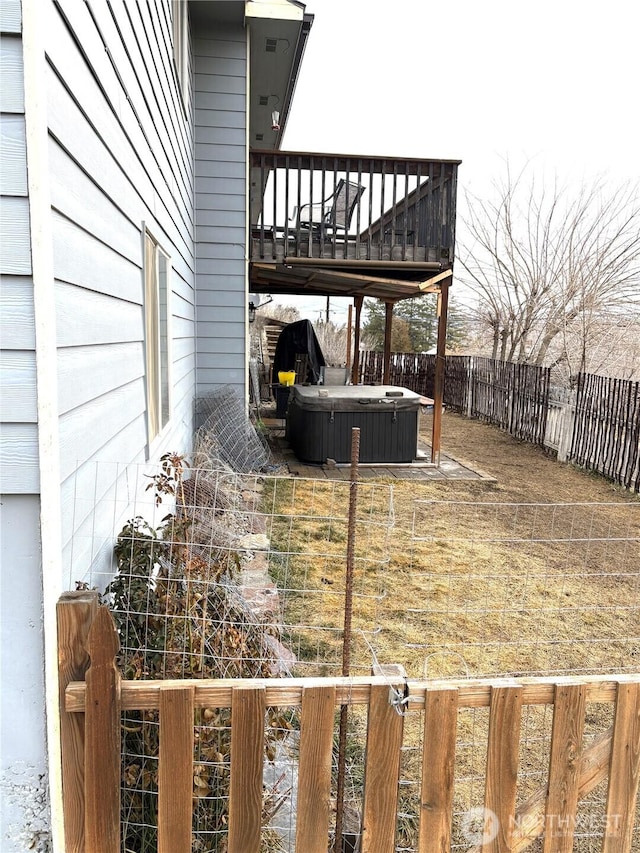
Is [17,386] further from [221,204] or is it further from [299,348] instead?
[299,348]

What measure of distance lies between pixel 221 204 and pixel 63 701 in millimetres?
7365

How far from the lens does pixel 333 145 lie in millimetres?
52688

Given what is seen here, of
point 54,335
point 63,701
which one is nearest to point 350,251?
point 54,335

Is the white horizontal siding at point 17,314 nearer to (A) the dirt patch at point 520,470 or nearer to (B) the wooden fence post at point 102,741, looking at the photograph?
(B) the wooden fence post at point 102,741

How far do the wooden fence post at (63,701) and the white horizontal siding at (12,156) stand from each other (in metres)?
0.98

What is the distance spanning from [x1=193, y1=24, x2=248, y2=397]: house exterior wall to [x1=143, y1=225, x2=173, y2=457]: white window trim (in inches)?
121

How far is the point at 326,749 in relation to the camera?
1722 mm

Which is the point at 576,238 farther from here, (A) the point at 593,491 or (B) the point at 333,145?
(B) the point at 333,145

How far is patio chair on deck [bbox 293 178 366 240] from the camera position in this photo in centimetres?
844

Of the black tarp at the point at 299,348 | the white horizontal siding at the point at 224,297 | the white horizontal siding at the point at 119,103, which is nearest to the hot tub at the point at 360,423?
the white horizontal siding at the point at 224,297

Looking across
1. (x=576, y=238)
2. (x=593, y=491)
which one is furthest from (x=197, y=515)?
(x=576, y=238)

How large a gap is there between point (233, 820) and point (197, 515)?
7.81 feet

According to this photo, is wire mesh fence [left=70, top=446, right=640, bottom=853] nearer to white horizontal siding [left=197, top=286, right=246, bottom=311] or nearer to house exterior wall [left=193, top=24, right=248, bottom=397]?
house exterior wall [left=193, top=24, right=248, bottom=397]

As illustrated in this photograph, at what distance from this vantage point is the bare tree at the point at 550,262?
629 inches
